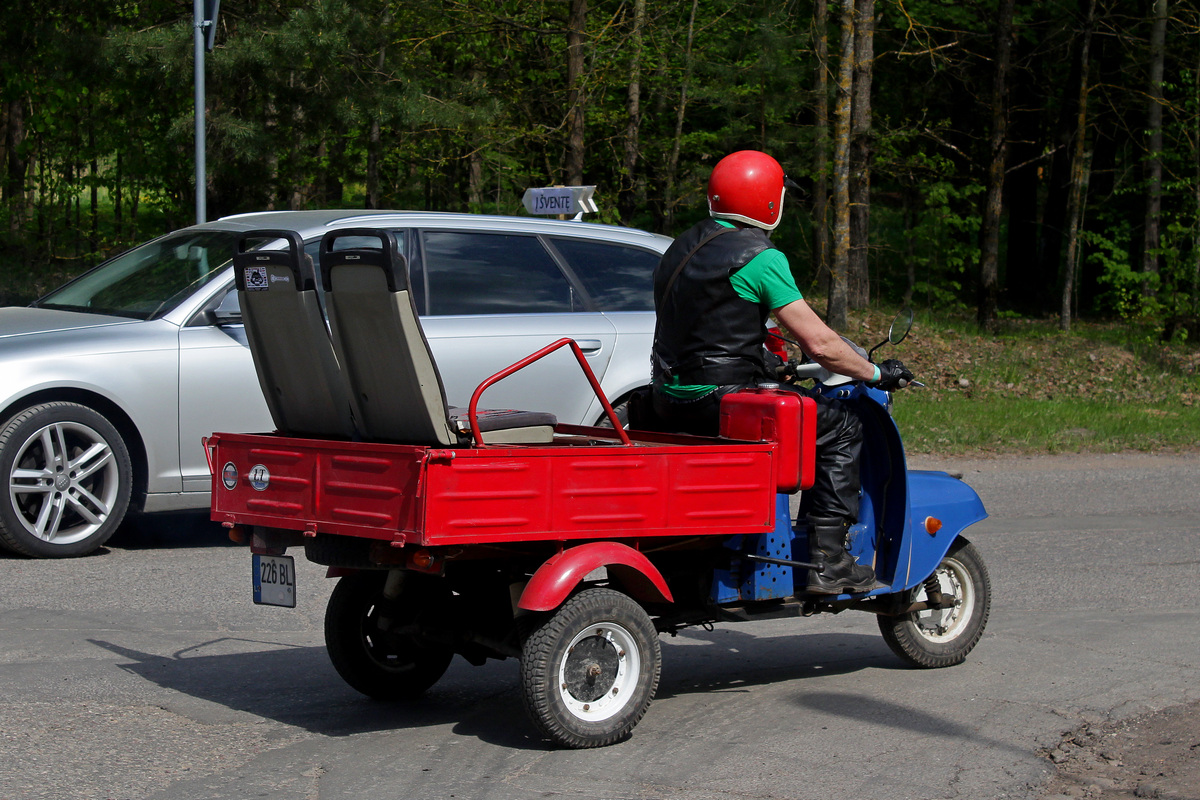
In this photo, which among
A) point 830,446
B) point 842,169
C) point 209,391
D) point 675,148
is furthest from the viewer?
point 675,148

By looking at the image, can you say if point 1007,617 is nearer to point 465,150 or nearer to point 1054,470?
point 1054,470

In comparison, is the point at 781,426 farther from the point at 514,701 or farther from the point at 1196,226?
the point at 1196,226

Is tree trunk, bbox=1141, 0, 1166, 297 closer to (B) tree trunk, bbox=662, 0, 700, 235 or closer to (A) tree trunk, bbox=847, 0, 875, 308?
(A) tree trunk, bbox=847, 0, 875, 308

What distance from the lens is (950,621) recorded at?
5.88 meters

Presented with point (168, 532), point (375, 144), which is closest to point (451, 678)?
point (168, 532)

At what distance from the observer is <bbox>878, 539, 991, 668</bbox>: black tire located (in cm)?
576

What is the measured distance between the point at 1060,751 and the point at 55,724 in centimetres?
353

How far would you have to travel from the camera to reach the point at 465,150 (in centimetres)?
2178

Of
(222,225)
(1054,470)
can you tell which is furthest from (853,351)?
(1054,470)

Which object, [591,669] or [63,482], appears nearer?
[591,669]

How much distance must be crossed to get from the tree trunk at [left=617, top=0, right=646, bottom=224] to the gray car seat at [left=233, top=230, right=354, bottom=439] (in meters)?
15.1

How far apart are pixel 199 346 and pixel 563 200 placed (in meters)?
5.29

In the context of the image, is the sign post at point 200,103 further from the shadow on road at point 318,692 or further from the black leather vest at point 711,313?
the black leather vest at point 711,313

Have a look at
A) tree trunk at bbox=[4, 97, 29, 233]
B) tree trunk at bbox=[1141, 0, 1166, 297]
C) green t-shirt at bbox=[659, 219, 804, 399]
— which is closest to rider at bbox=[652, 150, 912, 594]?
green t-shirt at bbox=[659, 219, 804, 399]
